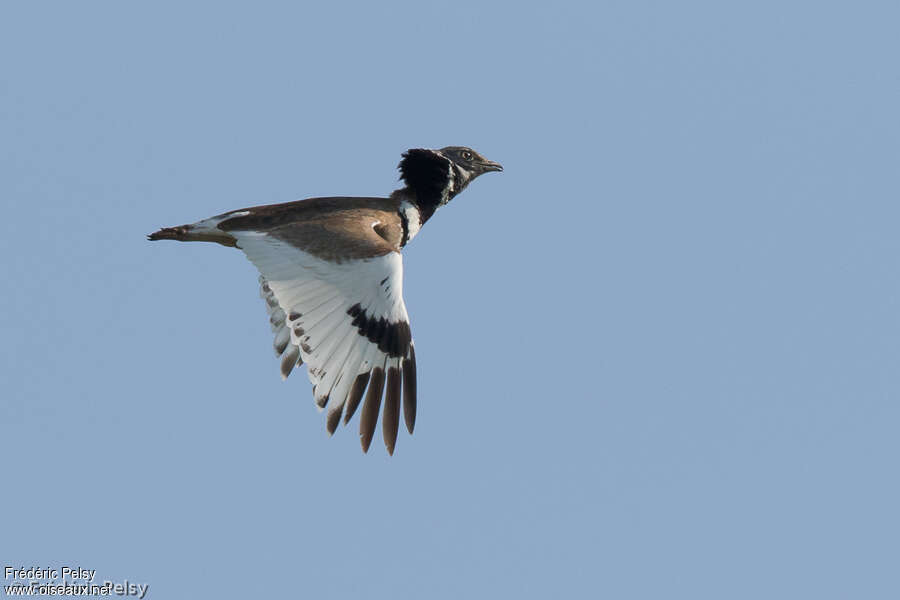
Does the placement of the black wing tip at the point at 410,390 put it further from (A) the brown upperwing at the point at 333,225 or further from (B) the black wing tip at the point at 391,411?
(A) the brown upperwing at the point at 333,225

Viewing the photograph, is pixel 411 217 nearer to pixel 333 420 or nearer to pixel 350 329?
pixel 350 329

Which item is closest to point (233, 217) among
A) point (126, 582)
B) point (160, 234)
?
point (160, 234)

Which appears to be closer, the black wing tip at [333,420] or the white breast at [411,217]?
the black wing tip at [333,420]

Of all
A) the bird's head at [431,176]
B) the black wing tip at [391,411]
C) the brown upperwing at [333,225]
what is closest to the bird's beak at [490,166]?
the bird's head at [431,176]

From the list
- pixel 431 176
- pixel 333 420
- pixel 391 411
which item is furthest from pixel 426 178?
pixel 333 420

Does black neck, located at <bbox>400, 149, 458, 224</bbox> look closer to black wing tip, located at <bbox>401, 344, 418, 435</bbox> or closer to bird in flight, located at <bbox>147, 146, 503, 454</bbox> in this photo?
bird in flight, located at <bbox>147, 146, 503, 454</bbox>

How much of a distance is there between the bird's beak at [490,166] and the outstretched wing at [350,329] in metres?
3.74

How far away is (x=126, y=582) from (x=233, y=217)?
155 inches

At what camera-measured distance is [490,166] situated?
15.8m

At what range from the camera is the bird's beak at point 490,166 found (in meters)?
15.7

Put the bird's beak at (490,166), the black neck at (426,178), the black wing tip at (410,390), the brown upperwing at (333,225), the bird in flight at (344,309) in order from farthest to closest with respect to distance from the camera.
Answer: the bird's beak at (490,166)
the black neck at (426,178)
the brown upperwing at (333,225)
the black wing tip at (410,390)
the bird in flight at (344,309)

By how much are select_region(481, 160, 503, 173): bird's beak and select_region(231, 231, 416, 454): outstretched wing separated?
374cm

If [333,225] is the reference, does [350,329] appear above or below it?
below

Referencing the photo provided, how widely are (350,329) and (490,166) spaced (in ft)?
14.9
